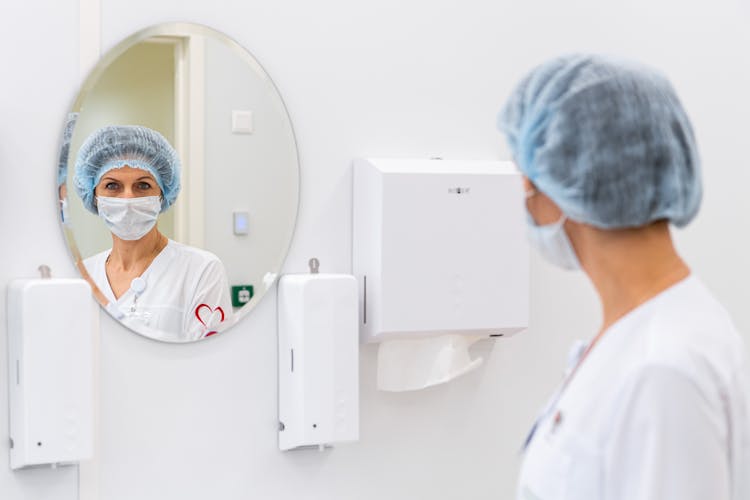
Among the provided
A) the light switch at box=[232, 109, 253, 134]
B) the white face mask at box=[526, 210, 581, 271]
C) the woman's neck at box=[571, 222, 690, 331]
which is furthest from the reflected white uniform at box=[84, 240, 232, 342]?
the woman's neck at box=[571, 222, 690, 331]

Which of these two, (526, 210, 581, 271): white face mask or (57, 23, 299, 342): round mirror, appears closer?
(526, 210, 581, 271): white face mask

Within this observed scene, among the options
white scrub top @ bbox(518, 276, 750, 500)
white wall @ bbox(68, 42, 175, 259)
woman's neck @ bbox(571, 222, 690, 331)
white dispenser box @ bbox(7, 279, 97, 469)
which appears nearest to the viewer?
white scrub top @ bbox(518, 276, 750, 500)

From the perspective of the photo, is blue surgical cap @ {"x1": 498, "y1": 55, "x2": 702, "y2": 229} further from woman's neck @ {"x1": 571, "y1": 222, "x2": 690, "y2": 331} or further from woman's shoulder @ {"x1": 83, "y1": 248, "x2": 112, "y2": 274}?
woman's shoulder @ {"x1": 83, "y1": 248, "x2": 112, "y2": 274}

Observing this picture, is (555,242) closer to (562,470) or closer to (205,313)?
(562,470)

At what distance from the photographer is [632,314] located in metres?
1.08

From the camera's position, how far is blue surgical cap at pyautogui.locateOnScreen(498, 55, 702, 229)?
3.42ft

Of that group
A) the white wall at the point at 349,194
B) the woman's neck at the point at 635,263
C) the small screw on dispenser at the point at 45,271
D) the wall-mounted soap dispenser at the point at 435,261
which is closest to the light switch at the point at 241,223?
the white wall at the point at 349,194

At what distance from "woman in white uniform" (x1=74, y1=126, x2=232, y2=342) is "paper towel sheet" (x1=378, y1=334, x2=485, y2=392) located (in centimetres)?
34

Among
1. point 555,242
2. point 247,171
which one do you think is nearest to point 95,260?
point 247,171

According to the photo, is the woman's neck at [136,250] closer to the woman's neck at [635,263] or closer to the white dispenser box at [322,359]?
the white dispenser box at [322,359]

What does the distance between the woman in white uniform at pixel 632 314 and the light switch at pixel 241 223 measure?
2.61 feet

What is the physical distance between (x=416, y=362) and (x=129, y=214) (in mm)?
582

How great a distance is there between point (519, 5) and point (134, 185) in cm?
84

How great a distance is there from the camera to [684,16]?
2.21m
